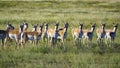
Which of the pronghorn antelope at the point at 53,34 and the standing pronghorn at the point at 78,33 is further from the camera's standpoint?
the standing pronghorn at the point at 78,33

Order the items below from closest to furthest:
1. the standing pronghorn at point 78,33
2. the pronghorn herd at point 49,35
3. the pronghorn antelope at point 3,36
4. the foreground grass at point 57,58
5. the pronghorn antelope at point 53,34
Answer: the foreground grass at point 57,58 < the pronghorn antelope at point 3,36 < the pronghorn herd at point 49,35 < the pronghorn antelope at point 53,34 < the standing pronghorn at point 78,33

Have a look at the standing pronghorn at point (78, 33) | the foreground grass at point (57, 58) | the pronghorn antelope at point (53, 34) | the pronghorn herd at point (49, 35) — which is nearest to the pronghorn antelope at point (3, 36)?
the pronghorn herd at point (49, 35)

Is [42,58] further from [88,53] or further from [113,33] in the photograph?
[113,33]

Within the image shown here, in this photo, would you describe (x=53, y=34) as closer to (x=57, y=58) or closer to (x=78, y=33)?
(x=78, y=33)

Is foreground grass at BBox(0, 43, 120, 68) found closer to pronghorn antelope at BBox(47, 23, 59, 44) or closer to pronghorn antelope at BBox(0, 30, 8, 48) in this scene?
pronghorn antelope at BBox(0, 30, 8, 48)

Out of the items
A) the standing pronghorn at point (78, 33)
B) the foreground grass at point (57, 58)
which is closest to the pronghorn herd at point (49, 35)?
the standing pronghorn at point (78, 33)

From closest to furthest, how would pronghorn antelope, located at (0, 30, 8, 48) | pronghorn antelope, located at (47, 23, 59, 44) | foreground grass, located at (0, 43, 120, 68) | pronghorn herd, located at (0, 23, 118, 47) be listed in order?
foreground grass, located at (0, 43, 120, 68) < pronghorn antelope, located at (0, 30, 8, 48) < pronghorn herd, located at (0, 23, 118, 47) < pronghorn antelope, located at (47, 23, 59, 44)

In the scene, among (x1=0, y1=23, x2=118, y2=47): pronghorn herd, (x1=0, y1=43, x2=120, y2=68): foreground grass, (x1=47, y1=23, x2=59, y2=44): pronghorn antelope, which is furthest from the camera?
(x1=47, y1=23, x2=59, y2=44): pronghorn antelope

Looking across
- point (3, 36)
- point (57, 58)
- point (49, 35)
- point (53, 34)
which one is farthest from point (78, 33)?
point (57, 58)

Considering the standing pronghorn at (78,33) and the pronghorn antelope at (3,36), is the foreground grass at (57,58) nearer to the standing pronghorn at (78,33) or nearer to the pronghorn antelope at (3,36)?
the pronghorn antelope at (3,36)

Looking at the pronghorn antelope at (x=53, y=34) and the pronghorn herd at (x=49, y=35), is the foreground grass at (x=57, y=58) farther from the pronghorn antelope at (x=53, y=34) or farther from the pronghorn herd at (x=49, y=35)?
the pronghorn antelope at (x=53, y=34)

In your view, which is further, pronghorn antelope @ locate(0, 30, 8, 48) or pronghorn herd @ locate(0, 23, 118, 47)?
pronghorn herd @ locate(0, 23, 118, 47)

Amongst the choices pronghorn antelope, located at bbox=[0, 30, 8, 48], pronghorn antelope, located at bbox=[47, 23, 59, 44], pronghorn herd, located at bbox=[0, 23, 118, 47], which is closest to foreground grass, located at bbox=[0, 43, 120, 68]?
pronghorn antelope, located at bbox=[0, 30, 8, 48]

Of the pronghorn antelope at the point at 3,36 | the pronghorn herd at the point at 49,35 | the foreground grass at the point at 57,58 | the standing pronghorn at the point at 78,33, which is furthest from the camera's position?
the standing pronghorn at the point at 78,33
